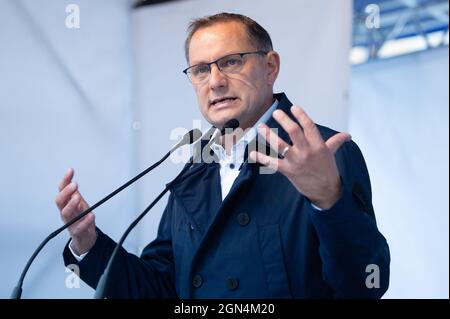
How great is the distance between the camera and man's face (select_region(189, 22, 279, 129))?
140cm

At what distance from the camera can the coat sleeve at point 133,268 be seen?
136 centimetres

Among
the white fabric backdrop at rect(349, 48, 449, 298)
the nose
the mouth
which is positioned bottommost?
the white fabric backdrop at rect(349, 48, 449, 298)

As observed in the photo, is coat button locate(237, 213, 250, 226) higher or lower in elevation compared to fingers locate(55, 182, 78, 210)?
lower

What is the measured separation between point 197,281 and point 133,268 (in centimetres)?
18

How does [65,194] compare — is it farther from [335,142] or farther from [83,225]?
[335,142]

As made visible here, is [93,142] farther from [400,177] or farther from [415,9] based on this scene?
[415,9]

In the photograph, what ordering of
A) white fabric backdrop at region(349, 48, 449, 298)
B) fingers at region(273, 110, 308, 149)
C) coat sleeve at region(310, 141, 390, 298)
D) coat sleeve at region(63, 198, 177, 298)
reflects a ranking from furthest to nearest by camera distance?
white fabric backdrop at region(349, 48, 449, 298) < coat sleeve at region(63, 198, 177, 298) < coat sleeve at region(310, 141, 390, 298) < fingers at region(273, 110, 308, 149)

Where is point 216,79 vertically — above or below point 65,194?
above

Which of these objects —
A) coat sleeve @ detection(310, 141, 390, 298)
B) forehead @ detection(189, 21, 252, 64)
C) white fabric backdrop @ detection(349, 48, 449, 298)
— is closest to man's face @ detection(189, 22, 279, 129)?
forehead @ detection(189, 21, 252, 64)

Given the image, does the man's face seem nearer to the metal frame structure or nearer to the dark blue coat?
the dark blue coat

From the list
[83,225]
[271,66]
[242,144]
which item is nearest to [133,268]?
[83,225]

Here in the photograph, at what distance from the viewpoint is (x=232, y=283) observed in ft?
4.10

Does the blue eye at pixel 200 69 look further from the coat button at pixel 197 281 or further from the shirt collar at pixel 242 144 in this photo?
the coat button at pixel 197 281

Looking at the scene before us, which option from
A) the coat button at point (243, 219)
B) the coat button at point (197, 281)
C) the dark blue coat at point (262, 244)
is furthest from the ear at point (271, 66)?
the coat button at point (197, 281)
